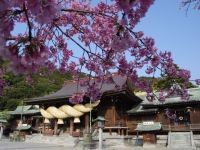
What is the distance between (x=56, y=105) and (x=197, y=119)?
13979 millimetres

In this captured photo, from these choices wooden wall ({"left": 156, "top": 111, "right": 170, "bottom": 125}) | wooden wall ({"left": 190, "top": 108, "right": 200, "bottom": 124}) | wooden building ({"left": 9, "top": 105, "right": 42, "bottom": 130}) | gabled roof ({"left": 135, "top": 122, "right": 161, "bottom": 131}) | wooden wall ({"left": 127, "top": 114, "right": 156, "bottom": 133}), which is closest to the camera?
wooden wall ({"left": 190, "top": 108, "right": 200, "bottom": 124})

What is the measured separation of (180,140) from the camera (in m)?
26.5

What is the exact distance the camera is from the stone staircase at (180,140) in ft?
84.1

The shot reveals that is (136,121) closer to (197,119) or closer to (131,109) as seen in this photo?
(131,109)

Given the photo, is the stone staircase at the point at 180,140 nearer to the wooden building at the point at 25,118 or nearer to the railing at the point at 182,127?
the railing at the point at 182,127

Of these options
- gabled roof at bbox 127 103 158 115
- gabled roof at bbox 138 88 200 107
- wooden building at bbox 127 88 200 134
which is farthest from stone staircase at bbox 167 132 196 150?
gabled roof at bbox 127 103 158 115

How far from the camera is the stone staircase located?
25641 mm

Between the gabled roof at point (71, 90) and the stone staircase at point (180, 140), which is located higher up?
the gabled roof at point (71, 90)

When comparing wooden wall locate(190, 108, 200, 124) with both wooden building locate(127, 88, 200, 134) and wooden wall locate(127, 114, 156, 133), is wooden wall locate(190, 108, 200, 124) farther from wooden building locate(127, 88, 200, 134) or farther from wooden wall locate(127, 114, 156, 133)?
wooden wall locate(127, 114, 156, 133)

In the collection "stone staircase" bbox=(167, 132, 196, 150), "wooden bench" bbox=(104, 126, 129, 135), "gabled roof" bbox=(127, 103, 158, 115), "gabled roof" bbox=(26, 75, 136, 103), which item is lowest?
"stone staircase" bbox=(167, 132, 196, 150)

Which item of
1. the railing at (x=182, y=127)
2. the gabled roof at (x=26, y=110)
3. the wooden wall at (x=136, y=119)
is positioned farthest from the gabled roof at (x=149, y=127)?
the gabled roof at (x=26, y=110)

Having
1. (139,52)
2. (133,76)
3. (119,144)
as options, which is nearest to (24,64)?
(139,52)

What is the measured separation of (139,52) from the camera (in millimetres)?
7184

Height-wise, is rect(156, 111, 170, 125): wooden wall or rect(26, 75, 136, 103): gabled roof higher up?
rect(26, 75, 136, 103): gabled roof
